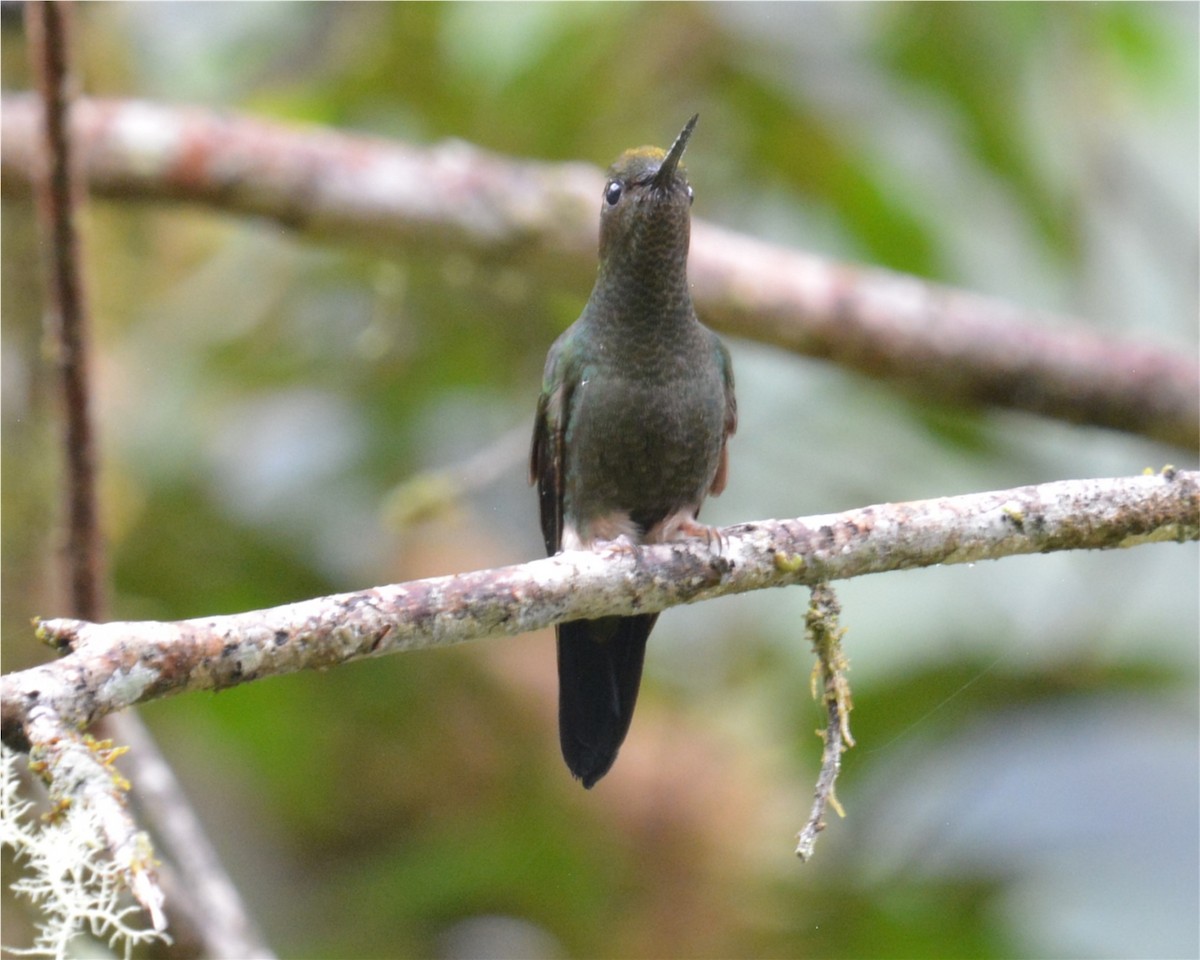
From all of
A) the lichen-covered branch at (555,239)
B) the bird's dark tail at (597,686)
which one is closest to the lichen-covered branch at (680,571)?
the bird's dark tail at (597,686)

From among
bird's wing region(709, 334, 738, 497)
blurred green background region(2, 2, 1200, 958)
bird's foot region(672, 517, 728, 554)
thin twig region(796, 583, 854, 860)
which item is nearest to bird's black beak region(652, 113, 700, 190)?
bird's wing region(709, 334, 738, 497)

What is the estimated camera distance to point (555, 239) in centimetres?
486

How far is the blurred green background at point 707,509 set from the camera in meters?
4.84

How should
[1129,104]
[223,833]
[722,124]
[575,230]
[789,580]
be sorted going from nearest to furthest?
1. [789,580]
2. [575,230]
3. [223,833]
4. [722,124]
5. [1129,104]

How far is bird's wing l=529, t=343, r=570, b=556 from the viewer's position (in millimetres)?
3520

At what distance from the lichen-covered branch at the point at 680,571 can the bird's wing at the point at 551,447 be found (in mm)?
934

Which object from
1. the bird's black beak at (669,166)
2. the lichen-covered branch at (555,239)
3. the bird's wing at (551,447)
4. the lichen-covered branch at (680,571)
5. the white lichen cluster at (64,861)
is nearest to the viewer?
the white lichen cluster at (64,861)

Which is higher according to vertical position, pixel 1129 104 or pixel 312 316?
pixel 1129 104

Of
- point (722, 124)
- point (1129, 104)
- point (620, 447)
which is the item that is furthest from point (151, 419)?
point (1129, 104)

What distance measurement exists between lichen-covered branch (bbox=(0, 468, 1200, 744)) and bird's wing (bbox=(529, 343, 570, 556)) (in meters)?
0.93

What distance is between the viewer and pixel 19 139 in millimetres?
4863

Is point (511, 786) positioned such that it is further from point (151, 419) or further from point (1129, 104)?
point (1129, 104)

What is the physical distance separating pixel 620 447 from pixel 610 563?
0.92 meters

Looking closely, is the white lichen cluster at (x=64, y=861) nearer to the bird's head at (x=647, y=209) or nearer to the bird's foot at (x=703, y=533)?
the bird's foot at (x=703, y=533)
